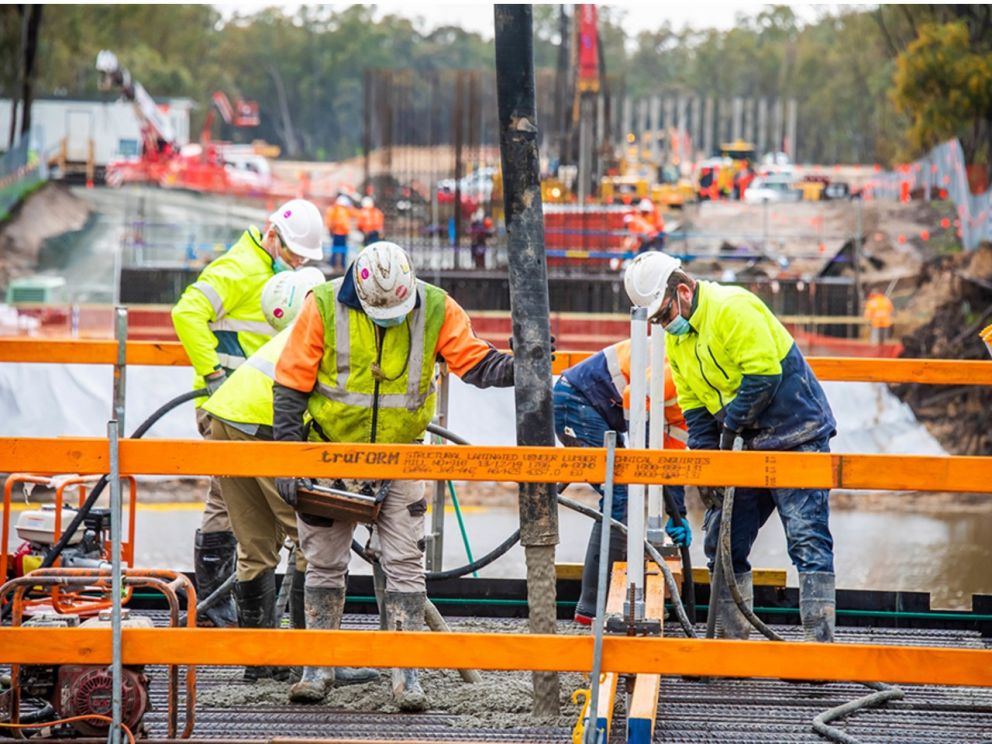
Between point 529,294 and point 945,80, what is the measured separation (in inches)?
1120

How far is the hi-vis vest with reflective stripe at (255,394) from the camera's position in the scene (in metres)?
5.92

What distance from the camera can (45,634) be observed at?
4348 mm

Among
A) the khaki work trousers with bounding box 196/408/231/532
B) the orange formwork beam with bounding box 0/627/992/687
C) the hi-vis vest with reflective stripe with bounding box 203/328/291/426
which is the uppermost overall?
the hi-vis vest with reflective stripe with bounding box 203/328/291/426

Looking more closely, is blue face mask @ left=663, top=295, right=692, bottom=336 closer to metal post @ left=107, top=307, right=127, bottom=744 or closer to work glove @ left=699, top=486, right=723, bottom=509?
work glove @ left=699, top=486, right=723, bottom=509

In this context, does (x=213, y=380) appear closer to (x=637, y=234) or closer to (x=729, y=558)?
(x=729, y=558)

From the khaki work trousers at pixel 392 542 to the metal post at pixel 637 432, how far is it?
2.68 feet

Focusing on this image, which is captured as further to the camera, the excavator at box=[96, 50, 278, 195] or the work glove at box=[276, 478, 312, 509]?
the excavator at box=[96, 50, 278, 195]

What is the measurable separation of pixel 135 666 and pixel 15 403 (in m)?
11.3

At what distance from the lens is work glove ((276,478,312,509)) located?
5.26 meters

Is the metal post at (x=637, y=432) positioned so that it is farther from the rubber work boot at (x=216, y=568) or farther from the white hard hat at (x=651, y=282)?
the rubber work boot at (x=216, y=568)

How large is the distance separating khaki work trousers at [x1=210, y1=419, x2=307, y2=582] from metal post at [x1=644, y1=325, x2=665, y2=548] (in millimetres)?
1429

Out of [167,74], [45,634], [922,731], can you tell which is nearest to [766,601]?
[922,731]

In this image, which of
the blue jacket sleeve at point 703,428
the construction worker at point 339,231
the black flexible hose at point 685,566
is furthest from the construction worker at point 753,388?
the construction worker at point 339,231

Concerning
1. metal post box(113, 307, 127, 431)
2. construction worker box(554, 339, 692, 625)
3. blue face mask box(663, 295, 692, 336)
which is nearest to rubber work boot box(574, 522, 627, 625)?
construction worker box(554, 339, 692, 625)
